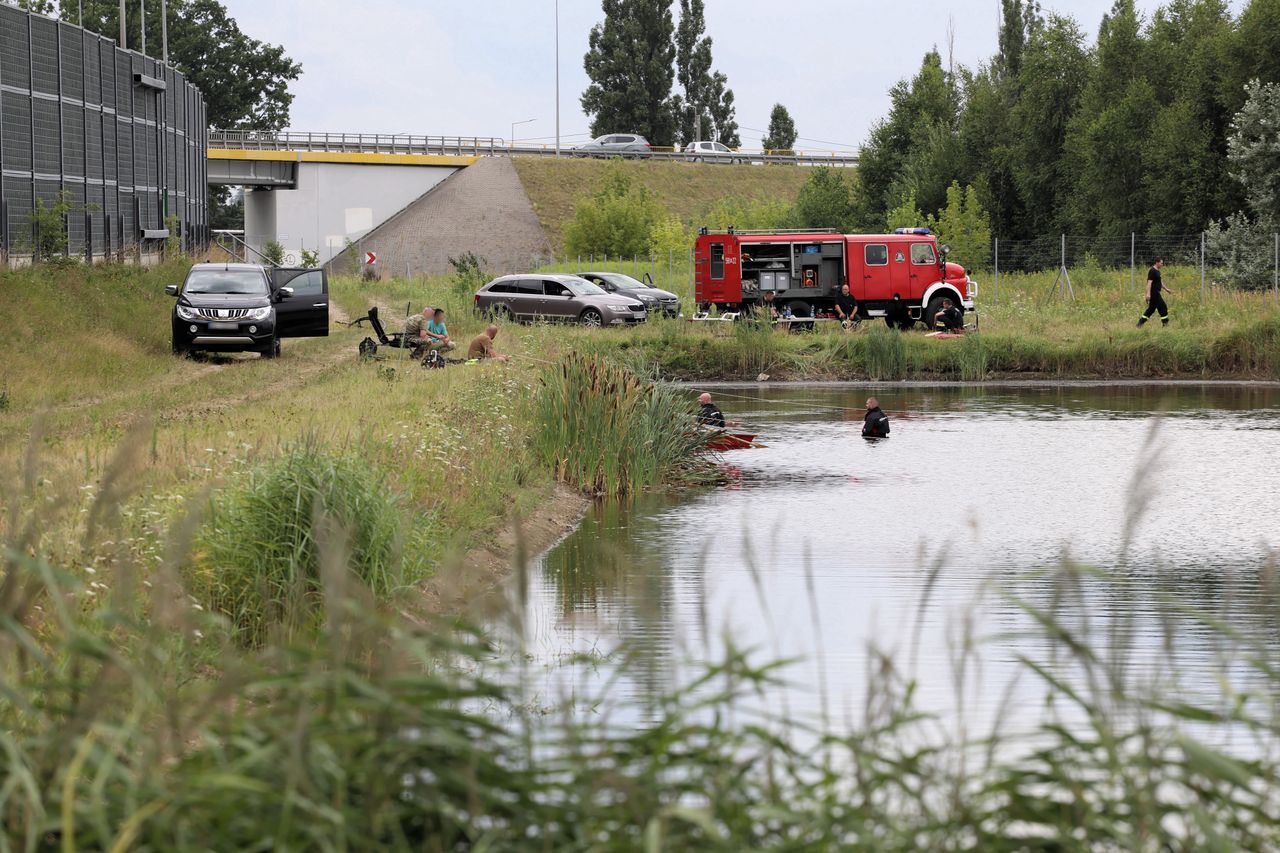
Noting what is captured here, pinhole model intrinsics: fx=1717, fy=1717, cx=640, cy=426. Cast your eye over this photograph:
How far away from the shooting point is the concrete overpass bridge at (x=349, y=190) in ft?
304

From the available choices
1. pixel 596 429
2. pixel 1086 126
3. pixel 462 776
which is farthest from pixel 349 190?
pixel 462 776

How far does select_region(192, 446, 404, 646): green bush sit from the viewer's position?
941 centimetres

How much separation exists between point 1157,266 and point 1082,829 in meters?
32.8

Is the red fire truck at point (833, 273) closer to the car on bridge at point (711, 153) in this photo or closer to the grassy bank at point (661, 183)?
the grassy bank at point (661, 183)

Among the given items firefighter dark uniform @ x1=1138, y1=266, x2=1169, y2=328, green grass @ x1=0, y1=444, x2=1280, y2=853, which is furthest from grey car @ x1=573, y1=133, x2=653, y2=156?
green grass @ x1=0, y1=444, x2=1280, y2=853

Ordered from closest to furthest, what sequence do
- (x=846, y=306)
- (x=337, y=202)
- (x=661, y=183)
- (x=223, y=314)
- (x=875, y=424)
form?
(x=875, y=424)
(x=223, y=314)
(x=846, y=306)
(x=337, y=202)
(x=661, y=183)

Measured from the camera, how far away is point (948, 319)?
39375mm

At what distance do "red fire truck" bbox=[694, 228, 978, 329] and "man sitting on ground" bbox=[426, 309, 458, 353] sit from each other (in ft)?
45.8

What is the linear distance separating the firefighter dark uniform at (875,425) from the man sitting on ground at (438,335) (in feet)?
24.0

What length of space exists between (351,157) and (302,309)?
6826 centimetres

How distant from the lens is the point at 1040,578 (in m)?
12.9

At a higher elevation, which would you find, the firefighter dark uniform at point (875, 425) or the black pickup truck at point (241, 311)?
the black pickup truck at point (241, 311)

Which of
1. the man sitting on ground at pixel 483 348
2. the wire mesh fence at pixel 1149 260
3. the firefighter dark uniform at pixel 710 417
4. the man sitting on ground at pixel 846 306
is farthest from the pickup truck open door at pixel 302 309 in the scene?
the wire mesh fence at pixel 1149 260

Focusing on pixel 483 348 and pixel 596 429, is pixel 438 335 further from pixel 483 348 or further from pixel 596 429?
pixel 596 429
